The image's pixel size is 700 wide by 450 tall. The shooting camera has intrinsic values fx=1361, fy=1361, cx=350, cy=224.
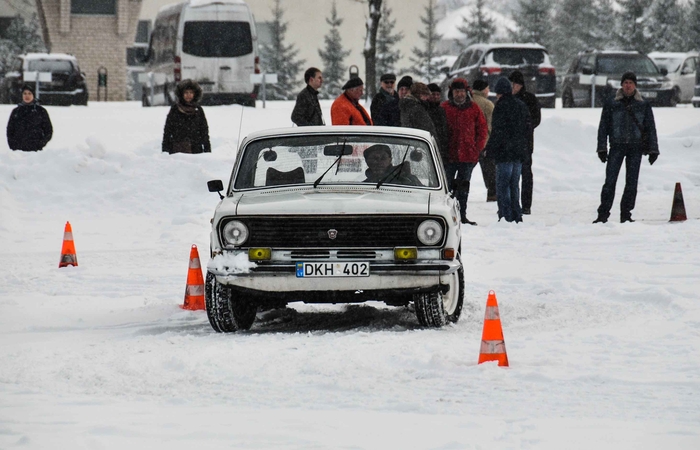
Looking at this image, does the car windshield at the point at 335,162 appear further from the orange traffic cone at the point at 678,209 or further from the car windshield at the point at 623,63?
the car windshield at the point at 623,63

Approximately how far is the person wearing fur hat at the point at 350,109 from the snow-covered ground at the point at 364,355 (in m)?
1.79

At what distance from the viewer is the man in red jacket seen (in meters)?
16.6

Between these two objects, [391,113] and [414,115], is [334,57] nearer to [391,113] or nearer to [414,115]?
[391,113]

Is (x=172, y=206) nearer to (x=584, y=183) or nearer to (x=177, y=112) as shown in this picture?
(x=177, y=112)

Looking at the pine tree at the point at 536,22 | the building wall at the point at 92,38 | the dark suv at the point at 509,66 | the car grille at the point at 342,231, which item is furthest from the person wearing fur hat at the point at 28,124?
the pine tree at the point at 536,22

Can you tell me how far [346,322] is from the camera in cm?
999

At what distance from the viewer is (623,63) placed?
3416cm

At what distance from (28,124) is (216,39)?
12893 mm

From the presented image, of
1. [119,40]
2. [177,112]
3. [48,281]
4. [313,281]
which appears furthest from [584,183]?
[119,40]

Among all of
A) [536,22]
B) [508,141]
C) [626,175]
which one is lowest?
[626,175]

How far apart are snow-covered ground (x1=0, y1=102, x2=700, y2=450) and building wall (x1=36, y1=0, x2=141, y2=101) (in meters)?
40.7

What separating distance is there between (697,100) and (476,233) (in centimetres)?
2095

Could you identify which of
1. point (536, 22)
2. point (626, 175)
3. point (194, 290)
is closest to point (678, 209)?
point (626, 175)

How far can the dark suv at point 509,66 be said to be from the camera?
102 feet
